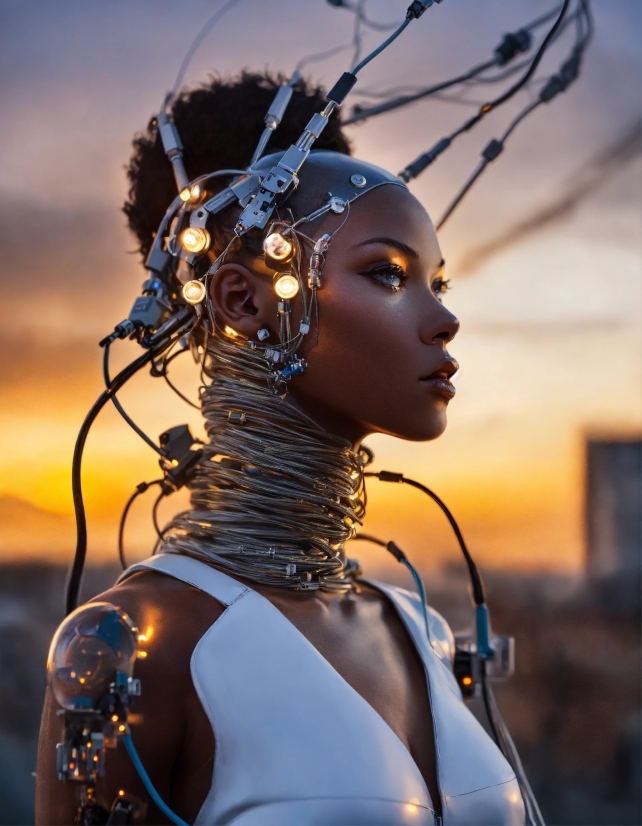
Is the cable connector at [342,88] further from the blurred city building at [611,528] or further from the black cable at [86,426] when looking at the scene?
the blurred city building at [611,528]

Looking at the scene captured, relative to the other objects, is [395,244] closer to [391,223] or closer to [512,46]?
[391,223]

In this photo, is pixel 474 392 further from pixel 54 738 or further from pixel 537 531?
pixel 54 738

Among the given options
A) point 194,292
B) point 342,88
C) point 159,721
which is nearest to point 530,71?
point 342,88

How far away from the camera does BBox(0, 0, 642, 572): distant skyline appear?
2.29 metres

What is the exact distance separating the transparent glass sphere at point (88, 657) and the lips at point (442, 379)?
73 centimetres

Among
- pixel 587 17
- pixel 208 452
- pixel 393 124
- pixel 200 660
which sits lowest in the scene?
pixel 200 660

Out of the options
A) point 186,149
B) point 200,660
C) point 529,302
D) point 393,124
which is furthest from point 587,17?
point 200,660

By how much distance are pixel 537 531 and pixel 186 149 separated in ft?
4.70

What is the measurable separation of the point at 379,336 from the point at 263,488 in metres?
0.35

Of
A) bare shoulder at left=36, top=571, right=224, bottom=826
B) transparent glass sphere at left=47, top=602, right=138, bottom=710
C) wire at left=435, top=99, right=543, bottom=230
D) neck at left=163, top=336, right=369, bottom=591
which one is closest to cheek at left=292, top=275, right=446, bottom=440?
neck at left=163, top=336, right=369, bottom=591

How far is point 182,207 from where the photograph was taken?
1.85 metres

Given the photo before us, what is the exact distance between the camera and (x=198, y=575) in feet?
5.16

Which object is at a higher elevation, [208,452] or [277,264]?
[277,264]

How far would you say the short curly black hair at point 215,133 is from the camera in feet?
6.65
